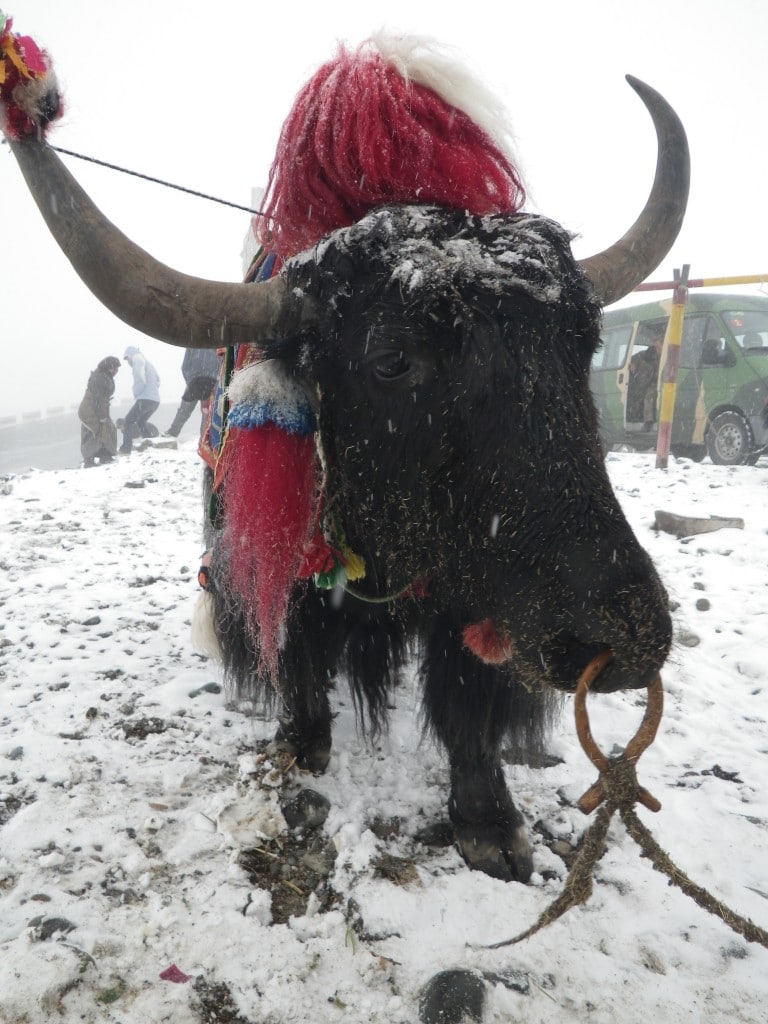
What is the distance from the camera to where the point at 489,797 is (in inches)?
74.5

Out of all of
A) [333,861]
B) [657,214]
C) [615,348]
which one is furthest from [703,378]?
[333,861]

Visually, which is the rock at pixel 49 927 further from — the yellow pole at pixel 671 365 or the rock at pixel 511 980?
the yellow pole at pixel 671 365

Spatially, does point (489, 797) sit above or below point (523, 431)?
below

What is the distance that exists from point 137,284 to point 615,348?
32.0 feet

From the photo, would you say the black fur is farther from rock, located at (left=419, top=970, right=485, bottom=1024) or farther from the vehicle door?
the vehicle door

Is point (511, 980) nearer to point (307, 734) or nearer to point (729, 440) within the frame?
point (307, 734)

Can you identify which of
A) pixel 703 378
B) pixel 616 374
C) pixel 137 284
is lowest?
pixel 137 284

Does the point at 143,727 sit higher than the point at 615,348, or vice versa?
the point at 615,348

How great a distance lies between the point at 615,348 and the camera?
9812 mm

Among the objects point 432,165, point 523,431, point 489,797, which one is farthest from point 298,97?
point 489,797

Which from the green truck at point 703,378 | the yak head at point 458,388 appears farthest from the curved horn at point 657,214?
the green truck at point 703,378

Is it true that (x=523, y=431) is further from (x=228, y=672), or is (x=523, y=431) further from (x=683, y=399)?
(x=683, y=399)

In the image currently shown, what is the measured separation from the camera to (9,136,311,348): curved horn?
3.87 feet

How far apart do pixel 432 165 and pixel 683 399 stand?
25.5 feet
